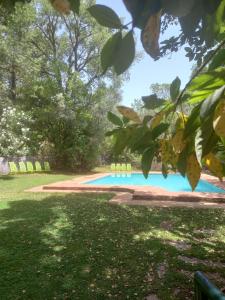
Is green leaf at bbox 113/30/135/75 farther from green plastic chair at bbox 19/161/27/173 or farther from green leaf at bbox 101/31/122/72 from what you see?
green plastic chair at bbox 19/161/27/173

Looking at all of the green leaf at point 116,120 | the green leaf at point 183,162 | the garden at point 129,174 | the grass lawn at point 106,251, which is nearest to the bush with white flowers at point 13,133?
the garden at point 129,174

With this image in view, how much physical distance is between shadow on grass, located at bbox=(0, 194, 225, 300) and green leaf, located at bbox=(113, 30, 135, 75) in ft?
10.7

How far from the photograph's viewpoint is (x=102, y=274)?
402 cm

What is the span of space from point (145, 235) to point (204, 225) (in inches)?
54.5

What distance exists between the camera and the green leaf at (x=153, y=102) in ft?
2.67

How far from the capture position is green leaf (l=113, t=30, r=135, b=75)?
630 mm

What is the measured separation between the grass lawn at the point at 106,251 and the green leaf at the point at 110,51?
327 centimetres

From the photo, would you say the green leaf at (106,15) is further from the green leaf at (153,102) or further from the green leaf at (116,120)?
the green leaf at (116,120)

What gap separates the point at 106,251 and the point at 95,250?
0.17 meters

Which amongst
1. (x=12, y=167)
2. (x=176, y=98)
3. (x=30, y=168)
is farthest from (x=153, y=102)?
(x=30, y=168)

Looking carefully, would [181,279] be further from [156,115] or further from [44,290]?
[156,115]

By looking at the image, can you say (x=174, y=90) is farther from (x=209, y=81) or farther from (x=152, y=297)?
(x=152, y=297)

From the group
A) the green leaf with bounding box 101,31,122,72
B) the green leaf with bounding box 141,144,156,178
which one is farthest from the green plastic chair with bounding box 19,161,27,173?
the green leaf with bounding box 101,31,122,72

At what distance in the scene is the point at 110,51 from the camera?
66 centimetres
